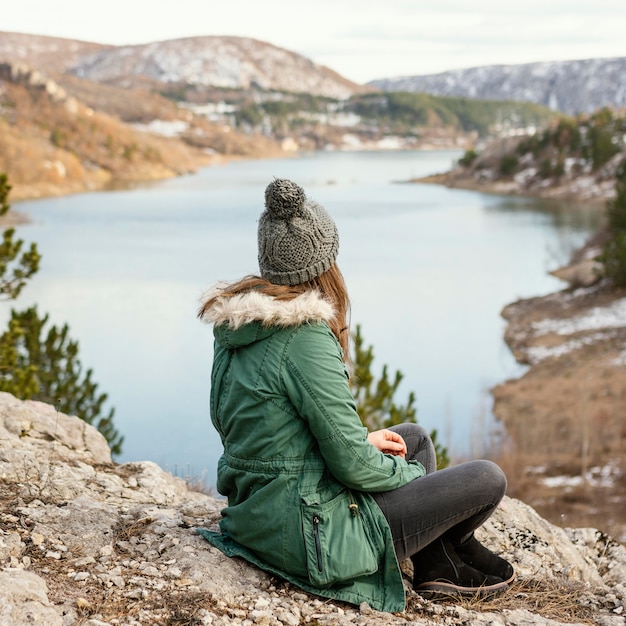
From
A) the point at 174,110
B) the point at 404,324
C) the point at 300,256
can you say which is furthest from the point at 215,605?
the point at 174,110

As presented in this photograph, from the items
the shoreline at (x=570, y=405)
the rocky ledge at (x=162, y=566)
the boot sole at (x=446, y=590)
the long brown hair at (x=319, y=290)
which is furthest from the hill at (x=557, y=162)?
the long brown hair at (x=319, y=290)

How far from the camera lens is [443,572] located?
2.91 m

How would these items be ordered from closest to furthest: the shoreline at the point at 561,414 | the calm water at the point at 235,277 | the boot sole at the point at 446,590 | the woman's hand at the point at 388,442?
the woman's hand at the point at 388,442, the boot sole at the point at 446,590, the shoreline at the point at 561,414, the calm water at the point at 235,277

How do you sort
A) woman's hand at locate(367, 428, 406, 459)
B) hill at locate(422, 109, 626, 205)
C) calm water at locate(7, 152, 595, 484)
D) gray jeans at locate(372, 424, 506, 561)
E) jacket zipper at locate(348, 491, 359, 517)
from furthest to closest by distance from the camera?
hill at locate(422, 109, 626, 205) → calm water at locate(7, 152, 595, 484) → woman's hand at locate(367, 428, 406, 459) → gray jeans at locate(372, 424, 506, 561) → jacket zipper at locate(348, 491, 359, 517)

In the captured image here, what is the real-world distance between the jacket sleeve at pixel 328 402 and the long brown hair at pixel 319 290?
14cm

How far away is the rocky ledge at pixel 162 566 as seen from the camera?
2.52 m

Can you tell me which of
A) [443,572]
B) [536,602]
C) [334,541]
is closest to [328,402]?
[334,541]

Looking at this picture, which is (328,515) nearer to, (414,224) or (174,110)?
(414,224)

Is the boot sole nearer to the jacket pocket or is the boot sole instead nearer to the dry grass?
the dry grass

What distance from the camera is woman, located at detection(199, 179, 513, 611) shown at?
97.6 inches

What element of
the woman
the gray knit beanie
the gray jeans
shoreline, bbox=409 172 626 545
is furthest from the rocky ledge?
shoreline, bbox=409 172 626 545

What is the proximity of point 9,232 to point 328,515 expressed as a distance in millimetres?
5710

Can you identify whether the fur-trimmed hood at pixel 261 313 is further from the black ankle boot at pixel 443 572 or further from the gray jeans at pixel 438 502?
the black ankle boot at pixel 443 572

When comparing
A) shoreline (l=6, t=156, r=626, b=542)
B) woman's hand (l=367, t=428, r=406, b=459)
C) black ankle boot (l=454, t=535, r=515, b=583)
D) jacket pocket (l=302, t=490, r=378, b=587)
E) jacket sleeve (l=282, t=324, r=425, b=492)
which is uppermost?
jacket sleeve (l=282, t=324, r=425, b=492)
